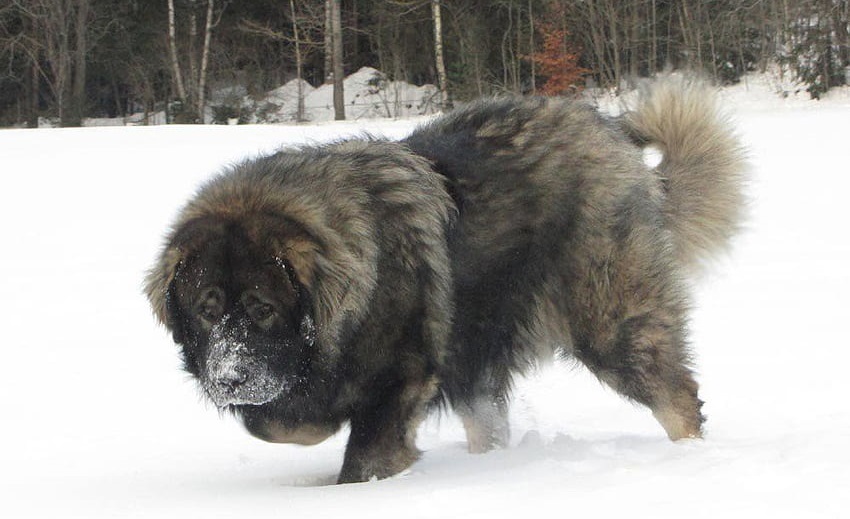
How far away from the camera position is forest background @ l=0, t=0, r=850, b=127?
28953 millimetres

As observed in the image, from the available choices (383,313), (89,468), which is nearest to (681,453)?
(383,313)

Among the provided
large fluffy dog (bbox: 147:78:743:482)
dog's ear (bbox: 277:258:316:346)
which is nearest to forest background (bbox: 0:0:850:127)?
large fluffy dog (bbox: 147:78:743:482)

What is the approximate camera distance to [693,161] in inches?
192

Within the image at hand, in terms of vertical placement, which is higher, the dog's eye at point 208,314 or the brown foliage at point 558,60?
the brown foliage at point 558,60

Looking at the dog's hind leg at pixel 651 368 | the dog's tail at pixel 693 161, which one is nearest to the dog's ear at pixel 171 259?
the dog's hind leg at pixel 651 368

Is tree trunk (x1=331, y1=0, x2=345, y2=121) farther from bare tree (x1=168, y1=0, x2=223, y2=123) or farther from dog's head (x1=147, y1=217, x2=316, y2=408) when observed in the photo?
dog's head (x1=147, y1=217, x2=316, y2=408)

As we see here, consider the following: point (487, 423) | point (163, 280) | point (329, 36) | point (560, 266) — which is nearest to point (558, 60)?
point (329, 36)

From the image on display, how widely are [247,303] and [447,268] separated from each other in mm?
868

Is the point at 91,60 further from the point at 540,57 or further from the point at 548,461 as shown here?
the point at 548,461

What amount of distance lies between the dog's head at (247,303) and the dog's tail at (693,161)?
6.42ft

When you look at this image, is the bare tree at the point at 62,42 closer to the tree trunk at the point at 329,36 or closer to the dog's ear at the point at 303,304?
the tree trunk at the point at 329,36

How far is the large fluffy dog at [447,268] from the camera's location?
12.5ft

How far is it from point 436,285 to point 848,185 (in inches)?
403

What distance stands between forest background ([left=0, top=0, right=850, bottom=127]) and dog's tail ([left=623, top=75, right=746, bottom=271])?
22210 millimetres
